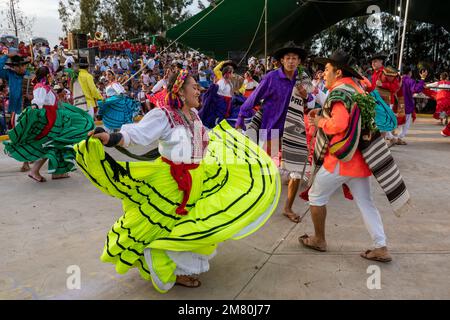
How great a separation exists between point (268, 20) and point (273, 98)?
9.34 metres

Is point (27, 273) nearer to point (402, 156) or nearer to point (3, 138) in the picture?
point (402, 156)

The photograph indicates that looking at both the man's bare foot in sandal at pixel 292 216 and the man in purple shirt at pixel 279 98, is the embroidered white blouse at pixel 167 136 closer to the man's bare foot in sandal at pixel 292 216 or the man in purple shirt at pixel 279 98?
the man in purple shirt at pixel 279 98

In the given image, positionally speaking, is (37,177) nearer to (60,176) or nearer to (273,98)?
(60,176)

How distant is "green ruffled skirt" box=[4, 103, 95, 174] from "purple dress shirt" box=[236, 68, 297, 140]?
2.99 meters

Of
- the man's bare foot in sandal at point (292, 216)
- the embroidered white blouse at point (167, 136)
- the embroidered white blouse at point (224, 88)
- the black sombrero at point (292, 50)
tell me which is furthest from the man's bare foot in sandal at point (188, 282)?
the embroidered white blouse at point (224, 88)

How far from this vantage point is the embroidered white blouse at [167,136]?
2.74 meters

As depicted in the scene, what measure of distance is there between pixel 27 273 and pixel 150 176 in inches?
55.5

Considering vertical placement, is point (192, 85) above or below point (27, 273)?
above

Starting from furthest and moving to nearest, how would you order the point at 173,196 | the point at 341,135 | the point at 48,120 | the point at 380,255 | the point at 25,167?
the point at 25,167 < the point at 48,120 < the point at 380,255 < the point at 341,135 < the point at 173,196

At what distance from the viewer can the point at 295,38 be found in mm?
15977

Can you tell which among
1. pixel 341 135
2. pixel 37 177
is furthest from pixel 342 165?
pixel 37 177

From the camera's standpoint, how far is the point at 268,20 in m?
13.3
